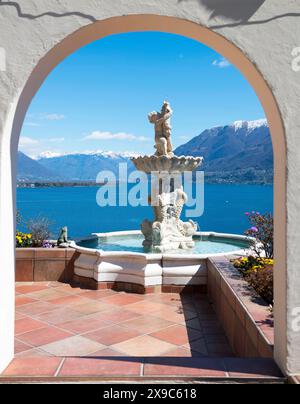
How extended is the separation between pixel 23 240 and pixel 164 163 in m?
3.64

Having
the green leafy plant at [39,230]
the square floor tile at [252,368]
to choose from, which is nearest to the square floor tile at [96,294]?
the green leafy plant at [39,230]

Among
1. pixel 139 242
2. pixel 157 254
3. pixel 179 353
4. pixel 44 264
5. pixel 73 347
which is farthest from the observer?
pixel 139 242

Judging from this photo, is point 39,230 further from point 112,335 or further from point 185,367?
point 185,367

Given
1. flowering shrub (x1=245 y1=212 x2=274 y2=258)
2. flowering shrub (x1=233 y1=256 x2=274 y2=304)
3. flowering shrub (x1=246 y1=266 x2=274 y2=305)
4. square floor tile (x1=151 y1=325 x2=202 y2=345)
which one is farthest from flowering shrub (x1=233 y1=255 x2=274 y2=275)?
square floor tile (x1=151 y1=325 x2=202 y2=345)

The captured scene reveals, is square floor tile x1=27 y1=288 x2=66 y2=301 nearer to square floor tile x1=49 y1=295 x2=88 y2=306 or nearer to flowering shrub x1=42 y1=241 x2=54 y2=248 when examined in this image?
square floor tile x1=49 y1=295 x2=88 y2=306

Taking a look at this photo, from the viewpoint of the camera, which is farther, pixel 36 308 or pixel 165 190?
pixel 165 190

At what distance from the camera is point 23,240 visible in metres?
7.78

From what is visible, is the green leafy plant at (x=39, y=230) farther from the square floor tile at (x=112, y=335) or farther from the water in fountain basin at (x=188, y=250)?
the square floor tile at (x=112, y=335)

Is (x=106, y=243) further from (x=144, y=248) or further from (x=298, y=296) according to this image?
(x=298, y=296)

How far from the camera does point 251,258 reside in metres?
5.66

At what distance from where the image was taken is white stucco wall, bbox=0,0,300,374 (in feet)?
8.64

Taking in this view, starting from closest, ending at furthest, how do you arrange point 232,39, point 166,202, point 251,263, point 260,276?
point 232,39, point 260,276, point 251,263, point 166,202

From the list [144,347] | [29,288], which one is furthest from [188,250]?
[144,347]

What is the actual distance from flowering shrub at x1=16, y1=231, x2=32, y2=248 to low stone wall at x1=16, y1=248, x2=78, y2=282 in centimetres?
50
